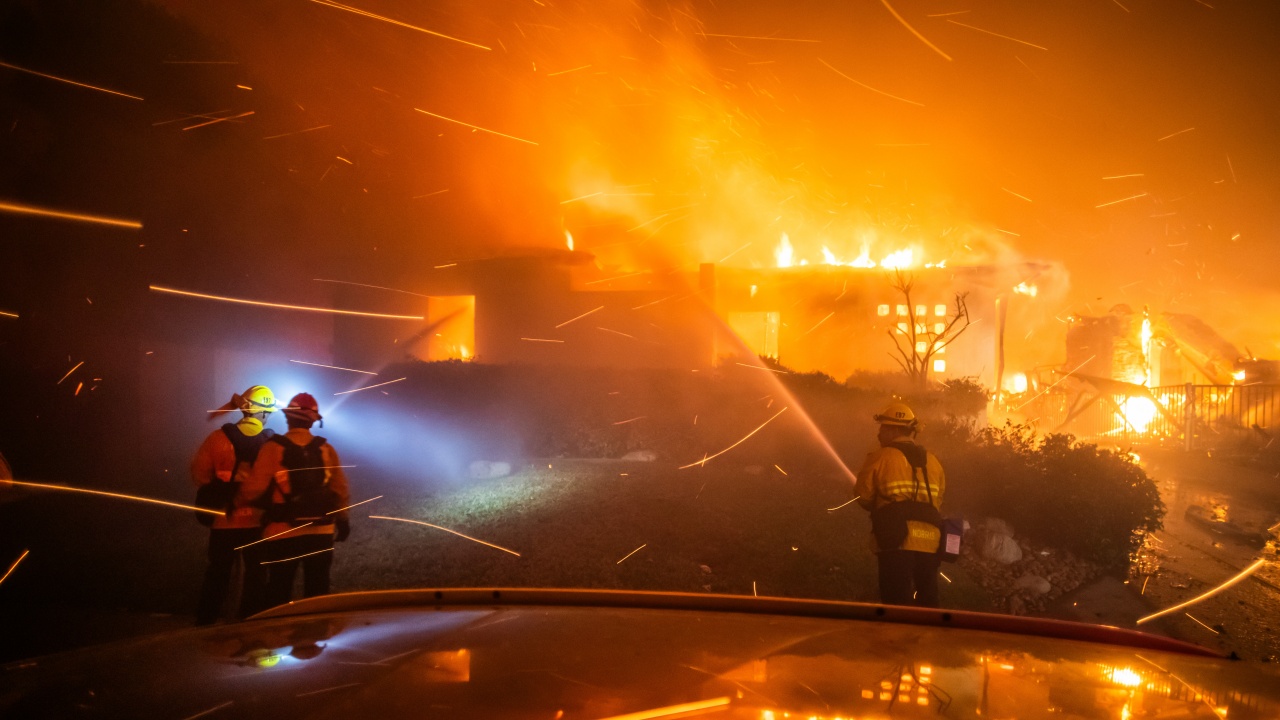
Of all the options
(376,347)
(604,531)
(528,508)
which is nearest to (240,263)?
(376,347)

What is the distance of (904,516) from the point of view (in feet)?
16.9

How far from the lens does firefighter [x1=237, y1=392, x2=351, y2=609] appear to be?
5156 mm

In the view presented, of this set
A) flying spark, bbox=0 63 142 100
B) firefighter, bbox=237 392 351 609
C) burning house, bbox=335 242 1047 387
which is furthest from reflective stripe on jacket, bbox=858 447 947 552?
flying spark, bbox=0 63 142 100

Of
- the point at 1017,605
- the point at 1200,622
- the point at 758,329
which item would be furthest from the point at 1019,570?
the point at 758,329

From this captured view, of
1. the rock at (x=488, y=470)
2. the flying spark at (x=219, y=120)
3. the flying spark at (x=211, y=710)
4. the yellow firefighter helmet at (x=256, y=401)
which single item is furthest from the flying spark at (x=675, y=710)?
the flying spark at (x=219, y=120)

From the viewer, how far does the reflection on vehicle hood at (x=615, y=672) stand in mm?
1562

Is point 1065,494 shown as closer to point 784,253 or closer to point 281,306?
point 281,306

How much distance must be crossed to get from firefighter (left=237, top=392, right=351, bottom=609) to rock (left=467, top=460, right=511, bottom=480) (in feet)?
20.3

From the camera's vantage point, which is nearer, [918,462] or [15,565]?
[918,462]

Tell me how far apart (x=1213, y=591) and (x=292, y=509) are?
8.65m

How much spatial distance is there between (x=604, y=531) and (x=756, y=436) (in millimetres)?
5517

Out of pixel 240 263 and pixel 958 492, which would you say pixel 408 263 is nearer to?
pixel 240 263

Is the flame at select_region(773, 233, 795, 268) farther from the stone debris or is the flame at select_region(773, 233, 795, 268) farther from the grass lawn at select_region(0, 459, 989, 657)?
the stone debris

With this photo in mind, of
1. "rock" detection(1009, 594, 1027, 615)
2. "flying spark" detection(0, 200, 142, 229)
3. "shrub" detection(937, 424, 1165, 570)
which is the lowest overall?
"rock" detection(1009, 594, 1027, 615)
